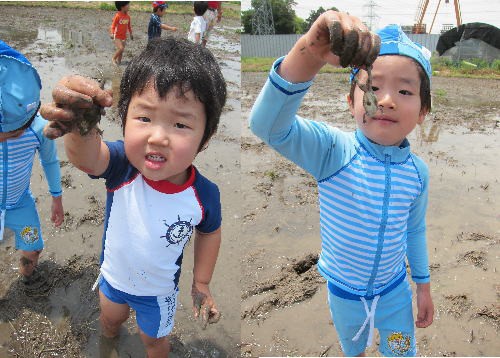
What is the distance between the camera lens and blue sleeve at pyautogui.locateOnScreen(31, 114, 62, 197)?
8.18ft

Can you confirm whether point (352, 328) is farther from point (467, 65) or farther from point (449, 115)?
point (467, 65)

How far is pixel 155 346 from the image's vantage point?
6.93 ft

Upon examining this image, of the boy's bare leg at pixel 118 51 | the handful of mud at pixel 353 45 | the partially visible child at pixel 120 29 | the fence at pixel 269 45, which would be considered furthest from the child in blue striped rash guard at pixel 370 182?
the fence at pixel 269 45

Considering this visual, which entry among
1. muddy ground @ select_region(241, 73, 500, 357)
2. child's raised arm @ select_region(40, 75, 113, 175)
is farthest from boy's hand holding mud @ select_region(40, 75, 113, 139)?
muddy ground @ select_region(241, 73, 500, 357)

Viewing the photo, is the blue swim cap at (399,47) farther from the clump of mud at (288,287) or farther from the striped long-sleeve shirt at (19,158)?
the striped long-sleeve shirt at (19,158)

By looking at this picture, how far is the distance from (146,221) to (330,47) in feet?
3.44

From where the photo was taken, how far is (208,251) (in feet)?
6.45

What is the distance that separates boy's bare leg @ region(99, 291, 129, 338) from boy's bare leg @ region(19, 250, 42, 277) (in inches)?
30.6

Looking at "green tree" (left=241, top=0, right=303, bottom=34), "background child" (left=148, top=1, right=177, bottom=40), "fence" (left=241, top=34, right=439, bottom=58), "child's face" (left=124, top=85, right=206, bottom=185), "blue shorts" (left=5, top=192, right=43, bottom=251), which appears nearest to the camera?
"child's face" (left=124, top=85, right=206, bottom=185)

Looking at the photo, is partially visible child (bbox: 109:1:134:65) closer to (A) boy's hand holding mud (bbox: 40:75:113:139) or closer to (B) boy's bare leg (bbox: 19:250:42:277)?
(B) boy's bare leg (bbox: 19:250:42:277)

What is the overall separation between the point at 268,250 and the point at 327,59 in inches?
96.5

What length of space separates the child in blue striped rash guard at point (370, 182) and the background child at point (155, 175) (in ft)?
1.05

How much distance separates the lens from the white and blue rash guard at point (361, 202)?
1.54 m

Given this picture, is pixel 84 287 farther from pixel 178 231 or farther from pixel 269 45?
pixel 269 45
